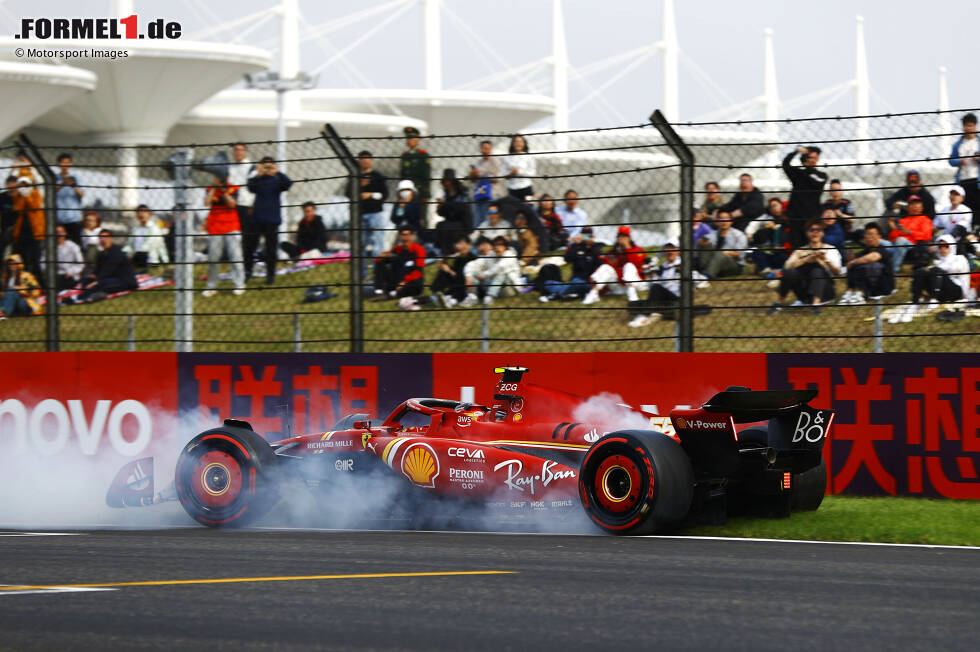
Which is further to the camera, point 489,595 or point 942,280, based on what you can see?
point 942,280

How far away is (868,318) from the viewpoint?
10711 millimetres

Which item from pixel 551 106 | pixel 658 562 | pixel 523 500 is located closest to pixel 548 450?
pixel 523 500

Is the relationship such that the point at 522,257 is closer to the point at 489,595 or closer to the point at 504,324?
the point at 504,324

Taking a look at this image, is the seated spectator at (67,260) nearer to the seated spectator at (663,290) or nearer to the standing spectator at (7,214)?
the standing spectator at (7,214)

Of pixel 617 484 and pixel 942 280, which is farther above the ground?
pixel 942 280

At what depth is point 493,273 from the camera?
11.9 meters

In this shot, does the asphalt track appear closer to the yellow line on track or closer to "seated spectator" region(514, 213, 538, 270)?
the yellow line on track

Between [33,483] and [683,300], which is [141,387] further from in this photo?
[683,300]

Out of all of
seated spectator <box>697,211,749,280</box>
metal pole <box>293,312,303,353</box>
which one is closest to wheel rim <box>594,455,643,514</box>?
seated spectator <box>697,211,749,280</box>

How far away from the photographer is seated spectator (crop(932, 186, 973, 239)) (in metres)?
9.95

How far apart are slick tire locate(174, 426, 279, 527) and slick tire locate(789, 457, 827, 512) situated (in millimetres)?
3474

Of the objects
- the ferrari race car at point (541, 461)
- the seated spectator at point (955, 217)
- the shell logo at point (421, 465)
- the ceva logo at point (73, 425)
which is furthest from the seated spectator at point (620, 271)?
the ceva logo at point (73, 425)

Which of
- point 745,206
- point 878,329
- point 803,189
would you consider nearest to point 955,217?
point 878,329

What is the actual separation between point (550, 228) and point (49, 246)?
4.89 metres
